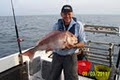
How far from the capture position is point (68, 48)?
313 cm

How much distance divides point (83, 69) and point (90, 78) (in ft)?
0.98

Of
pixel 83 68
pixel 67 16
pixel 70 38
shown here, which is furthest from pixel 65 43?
pixel 83 68

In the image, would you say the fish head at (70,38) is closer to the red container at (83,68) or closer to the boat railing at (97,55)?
the red container at (83,68)

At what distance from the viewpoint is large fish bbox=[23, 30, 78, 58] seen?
307 centimetres

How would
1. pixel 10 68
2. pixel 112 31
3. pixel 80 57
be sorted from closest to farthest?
pixel 10 68, pixel 112 31, pixel 80 57

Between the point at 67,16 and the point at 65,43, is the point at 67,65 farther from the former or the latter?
the point at 67,16

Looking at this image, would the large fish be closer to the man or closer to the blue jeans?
the man

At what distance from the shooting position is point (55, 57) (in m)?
3.48

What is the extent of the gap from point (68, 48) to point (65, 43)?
12cm

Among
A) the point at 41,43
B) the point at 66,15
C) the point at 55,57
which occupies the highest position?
the point at 66,15

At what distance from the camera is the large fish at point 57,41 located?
3072 millimetres

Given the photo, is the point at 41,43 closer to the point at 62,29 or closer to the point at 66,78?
the point at 62,29

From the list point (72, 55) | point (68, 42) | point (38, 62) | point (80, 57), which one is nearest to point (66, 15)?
point (68, 42)

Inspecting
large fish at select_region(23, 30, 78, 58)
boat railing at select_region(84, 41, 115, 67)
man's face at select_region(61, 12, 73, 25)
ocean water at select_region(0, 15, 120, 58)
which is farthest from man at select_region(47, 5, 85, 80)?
Result: ocean water at select_region(0, 15, 120, 58)
